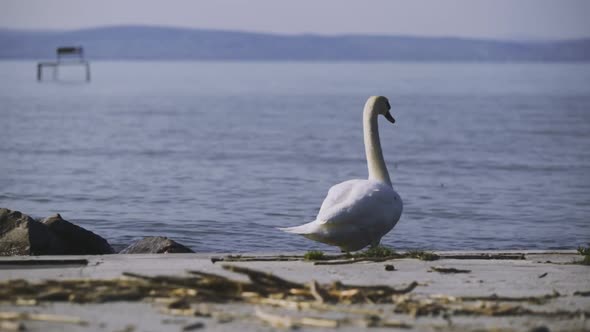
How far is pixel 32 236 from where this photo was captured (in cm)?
1180

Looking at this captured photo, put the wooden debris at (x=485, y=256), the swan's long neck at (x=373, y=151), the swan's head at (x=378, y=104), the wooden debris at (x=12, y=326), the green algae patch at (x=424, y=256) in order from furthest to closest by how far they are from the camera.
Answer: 1. the swan's head at (x=378, y=104)
2. the swan's long neck at (x=373, y=151)
3. the wooden debris at (x=485, y=256)
4. the green algae patch at (x=424, y=256)
5. the wooden debris at (x=12, y=326)

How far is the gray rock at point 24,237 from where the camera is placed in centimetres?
1173

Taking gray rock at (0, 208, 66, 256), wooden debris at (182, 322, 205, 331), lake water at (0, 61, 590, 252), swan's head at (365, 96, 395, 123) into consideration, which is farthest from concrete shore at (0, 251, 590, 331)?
lake water at (0, 61, 590, 252)

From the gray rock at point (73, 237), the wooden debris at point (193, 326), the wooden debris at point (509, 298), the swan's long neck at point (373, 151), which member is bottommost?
the gray rock at point (73, 237)

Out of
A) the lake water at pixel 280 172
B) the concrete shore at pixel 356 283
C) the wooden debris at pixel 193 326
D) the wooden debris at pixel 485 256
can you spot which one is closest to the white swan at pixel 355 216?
the wooden debris at pixel 485 256

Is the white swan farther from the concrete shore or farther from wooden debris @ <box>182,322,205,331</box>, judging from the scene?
wooden debris @ <box>182,322,205,331</box>

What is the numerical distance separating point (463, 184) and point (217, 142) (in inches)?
598

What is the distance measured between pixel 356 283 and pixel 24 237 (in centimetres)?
455

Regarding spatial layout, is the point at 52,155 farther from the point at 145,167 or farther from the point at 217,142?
the point at 217,142

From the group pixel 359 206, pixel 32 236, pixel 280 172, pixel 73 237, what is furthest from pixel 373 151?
pixel 280 172

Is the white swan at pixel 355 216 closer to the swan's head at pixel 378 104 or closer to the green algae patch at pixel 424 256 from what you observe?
the green algae patch at pixel 424 256

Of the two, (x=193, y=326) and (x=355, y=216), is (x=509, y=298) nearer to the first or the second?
(x=193, y=326)

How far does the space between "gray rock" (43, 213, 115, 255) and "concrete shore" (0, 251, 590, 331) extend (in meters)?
3.04

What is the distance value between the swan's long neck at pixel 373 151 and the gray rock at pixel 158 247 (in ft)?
8.09
